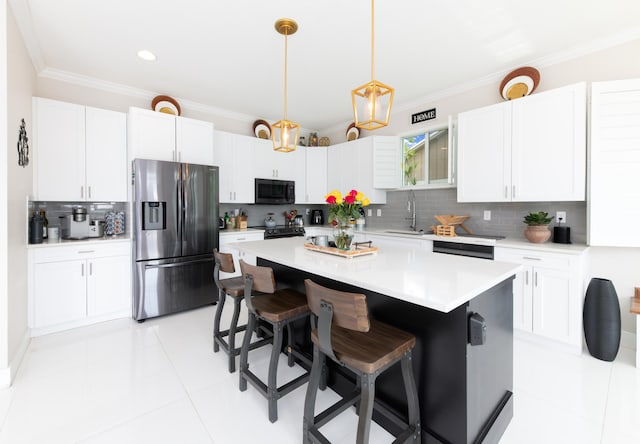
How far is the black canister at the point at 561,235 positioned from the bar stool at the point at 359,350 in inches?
94.6

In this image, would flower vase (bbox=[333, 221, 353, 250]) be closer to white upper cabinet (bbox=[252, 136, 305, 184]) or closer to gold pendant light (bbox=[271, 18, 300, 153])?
gold pendant light (bbox=[271, 18, 300, 153])

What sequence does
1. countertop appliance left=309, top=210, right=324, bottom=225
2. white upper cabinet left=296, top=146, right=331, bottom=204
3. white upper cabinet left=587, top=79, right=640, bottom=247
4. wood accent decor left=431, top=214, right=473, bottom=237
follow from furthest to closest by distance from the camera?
countertop appliance left=309, top=210, right=324, bottom=225
white upper cabinet left=296, top=146, right=331, bottom=204
wood accent decor left=431, top=214, right=473, bottom=237
white upper cabinet left=587, top=79, right=640, bottom=247

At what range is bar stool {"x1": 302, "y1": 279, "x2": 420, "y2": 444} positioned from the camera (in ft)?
4.08

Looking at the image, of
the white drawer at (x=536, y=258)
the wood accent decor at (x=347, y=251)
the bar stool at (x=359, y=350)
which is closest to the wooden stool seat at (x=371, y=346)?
the bar stool at (x=359, y=350)

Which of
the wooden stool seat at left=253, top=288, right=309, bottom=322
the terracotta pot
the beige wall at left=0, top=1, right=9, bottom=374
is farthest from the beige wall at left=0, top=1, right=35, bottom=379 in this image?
the terracotta pot

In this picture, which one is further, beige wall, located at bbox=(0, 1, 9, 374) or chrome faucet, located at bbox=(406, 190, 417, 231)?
chrome faucet, located at bbox=(406, 190, 417, 231)

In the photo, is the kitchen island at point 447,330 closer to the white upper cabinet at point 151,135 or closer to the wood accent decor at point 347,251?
the wood accent decor at point 347,251

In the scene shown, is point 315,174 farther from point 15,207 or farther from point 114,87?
point 15,207

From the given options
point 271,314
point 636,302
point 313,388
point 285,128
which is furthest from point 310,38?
point 636,302

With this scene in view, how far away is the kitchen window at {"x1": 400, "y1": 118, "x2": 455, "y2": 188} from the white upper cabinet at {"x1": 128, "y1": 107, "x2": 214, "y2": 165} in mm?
2840

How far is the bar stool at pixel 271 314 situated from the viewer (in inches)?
68.5

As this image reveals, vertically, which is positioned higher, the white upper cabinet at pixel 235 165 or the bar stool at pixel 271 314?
the white upper cabinet at pixel 235 165

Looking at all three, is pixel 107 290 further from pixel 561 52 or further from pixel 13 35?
pixel 561 52

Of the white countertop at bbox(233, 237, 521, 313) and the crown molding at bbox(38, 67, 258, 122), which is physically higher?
the crown molding at bbox(38, 67, 258, 122)
